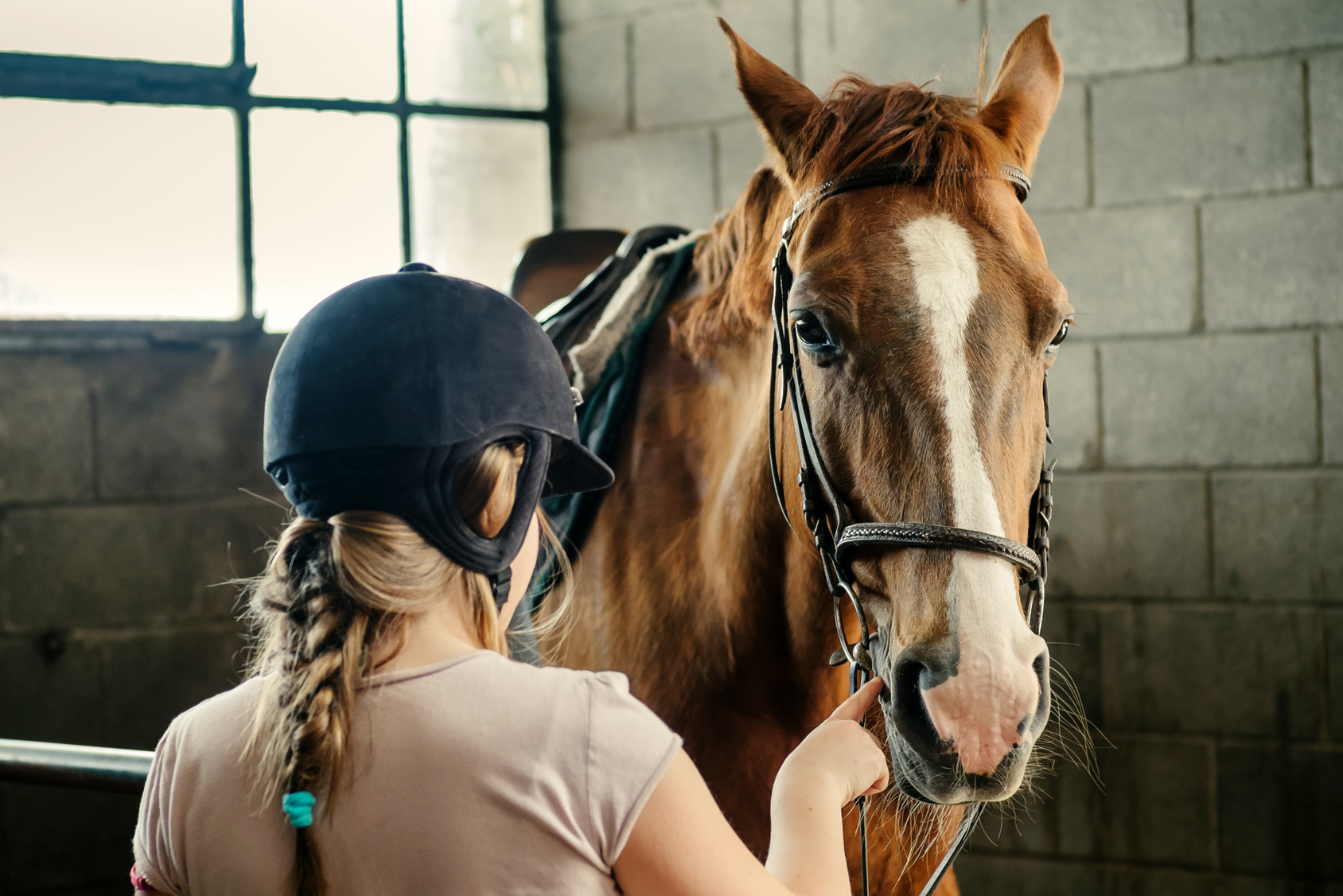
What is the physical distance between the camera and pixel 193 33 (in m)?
2.44

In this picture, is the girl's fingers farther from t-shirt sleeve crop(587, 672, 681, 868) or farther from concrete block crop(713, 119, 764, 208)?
concrete block crop(713, 119, 764, 208)

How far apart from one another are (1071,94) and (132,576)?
2.66m

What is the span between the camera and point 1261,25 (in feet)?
7.25

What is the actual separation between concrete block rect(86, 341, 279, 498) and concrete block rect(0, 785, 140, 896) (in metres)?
0.75

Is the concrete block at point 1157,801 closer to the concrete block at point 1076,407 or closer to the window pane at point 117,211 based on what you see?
the concrete block at point 1076,407

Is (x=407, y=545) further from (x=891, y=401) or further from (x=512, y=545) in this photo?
(x=891, y=401)

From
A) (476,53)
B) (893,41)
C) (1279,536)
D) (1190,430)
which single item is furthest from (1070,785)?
(476,53)

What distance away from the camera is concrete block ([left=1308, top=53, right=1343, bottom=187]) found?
7.10 feet

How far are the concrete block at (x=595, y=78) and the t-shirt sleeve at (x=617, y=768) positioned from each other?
2530mm

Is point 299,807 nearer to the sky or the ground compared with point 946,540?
nearer to the ground

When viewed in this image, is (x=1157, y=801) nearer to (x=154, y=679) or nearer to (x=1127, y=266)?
(x=1127, y=266)

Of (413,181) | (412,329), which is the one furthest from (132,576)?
(412,329)

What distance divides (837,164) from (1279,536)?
1.88 m

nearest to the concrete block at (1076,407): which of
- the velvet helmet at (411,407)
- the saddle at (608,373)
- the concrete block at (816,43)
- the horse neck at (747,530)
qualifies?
the concrete block at (816,43)
